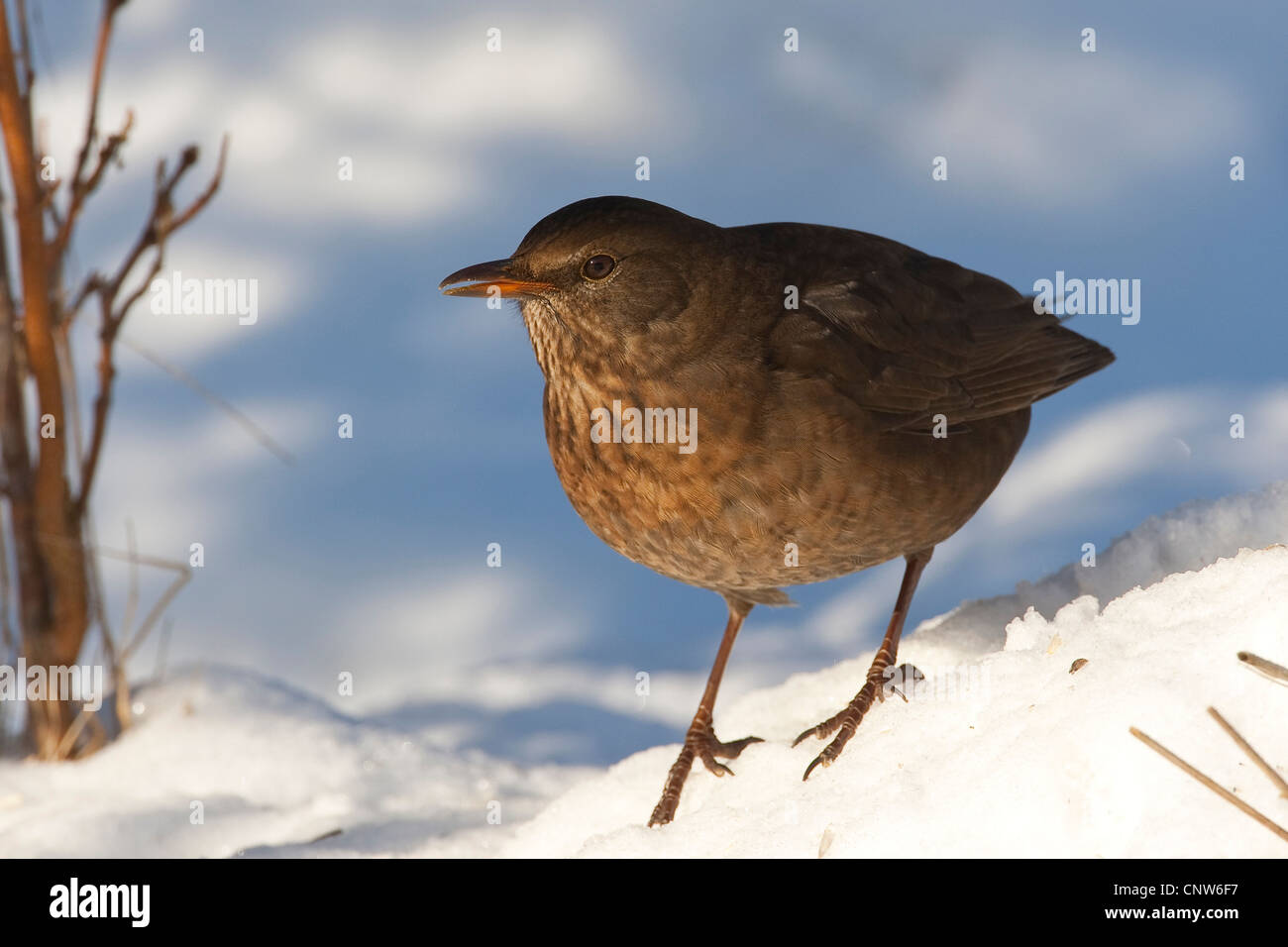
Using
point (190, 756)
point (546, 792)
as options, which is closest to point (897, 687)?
point (546, 792)

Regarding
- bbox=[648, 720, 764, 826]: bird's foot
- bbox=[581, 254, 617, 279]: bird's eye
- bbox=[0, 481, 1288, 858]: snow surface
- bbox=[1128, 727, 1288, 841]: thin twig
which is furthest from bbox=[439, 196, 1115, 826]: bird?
bbox=[1128, 727, 1288, 841]: thin twig

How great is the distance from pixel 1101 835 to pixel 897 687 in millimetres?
1523

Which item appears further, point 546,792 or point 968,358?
point 546,792

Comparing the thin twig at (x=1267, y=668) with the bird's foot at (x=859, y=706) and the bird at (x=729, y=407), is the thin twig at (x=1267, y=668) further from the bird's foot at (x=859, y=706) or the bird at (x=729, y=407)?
the bird's foot at (x=859, y=706)

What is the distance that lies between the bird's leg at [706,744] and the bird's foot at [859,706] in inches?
11.2

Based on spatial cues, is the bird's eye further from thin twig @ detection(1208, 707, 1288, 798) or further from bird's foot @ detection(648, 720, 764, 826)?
thin twig @ detection(1208, 707, 1288, 798)

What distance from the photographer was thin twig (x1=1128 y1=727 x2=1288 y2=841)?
2.56 metres

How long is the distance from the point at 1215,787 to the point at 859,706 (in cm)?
164

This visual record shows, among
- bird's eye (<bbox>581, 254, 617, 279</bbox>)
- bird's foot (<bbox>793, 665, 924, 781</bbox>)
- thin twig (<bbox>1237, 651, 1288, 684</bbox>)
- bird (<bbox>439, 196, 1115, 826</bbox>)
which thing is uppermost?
bird's eye (<bbox>581, 254, 617, 279</bbox>)

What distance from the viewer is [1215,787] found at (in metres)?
2.61

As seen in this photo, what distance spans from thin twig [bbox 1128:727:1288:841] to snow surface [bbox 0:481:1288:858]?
0.18 ft

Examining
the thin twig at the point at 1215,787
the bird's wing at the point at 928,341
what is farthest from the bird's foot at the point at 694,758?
the thin twig at the point at 1215,787

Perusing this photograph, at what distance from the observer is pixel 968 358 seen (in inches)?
178

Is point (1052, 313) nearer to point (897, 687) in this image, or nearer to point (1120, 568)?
point (1120, 568)
